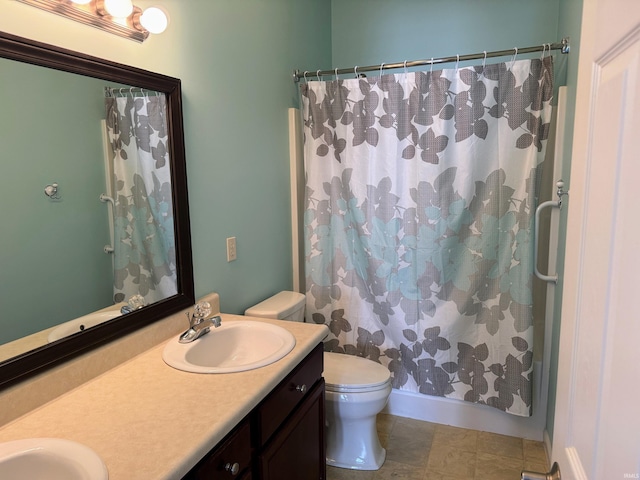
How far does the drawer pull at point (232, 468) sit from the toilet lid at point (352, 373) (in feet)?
3.06

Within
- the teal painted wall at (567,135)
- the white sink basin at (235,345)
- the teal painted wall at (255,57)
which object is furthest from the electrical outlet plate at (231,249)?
the teal painted wall at (567,135)

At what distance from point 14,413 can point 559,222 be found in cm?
228

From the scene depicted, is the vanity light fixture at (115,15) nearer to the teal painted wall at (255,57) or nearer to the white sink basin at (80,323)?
the teal painted wall at (255,57)

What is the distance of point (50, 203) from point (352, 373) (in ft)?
5.01

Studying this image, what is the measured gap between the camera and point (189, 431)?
1006 mm

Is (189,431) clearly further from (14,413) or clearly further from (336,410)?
(336,410)

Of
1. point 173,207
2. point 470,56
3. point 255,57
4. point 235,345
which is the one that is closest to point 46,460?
point 235,345

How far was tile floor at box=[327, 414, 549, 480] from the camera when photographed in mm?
2105

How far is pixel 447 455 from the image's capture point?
2.24 m

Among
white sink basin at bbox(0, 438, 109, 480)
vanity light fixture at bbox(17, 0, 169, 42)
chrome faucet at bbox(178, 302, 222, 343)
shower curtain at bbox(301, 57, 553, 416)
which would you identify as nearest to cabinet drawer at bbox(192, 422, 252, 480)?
white sink basin at bbox(0, 438, 109, 480)

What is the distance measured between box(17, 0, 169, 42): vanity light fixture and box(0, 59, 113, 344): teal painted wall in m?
0.17

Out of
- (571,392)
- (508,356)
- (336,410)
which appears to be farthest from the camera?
(508,356)

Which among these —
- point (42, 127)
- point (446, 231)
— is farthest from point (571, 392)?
point (446, 231)

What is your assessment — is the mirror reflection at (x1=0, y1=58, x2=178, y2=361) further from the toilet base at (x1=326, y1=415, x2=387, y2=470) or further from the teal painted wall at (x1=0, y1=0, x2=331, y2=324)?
the toilet base at (x1=326, y1=415, x2=387, y2=470)
